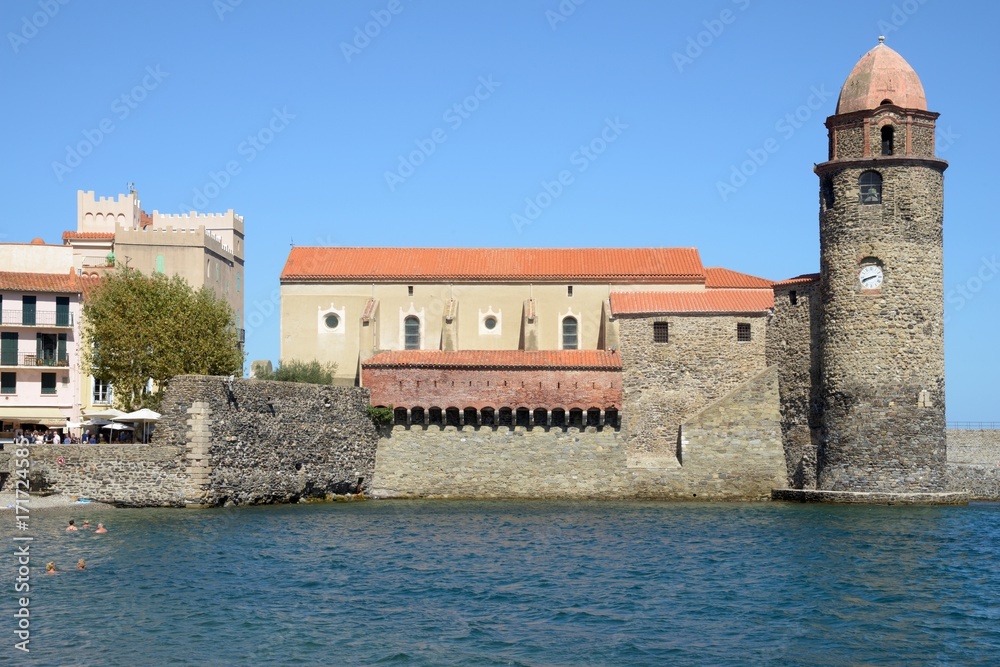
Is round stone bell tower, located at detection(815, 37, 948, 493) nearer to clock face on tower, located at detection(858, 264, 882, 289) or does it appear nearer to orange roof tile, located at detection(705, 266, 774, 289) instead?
clock face on tower, located at detection(858, 264, 882, 289)

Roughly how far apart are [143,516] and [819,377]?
2334 cm

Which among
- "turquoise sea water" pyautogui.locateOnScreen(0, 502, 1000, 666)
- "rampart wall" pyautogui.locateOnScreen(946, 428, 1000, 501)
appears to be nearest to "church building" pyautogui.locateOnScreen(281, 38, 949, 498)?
"turquoise sea water" pyautogui.locateOnScreen(0, 502, 1000, 666)

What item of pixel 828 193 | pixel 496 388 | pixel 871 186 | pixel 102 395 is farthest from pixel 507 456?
pixel 102 395

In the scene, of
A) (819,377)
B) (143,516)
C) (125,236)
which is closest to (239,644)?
(143,516)

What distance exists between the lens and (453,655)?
20516mm

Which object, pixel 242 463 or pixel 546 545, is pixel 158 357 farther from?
pixel 546 545

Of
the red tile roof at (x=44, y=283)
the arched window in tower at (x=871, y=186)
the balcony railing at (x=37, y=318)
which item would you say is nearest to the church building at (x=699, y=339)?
the arched window in tower at (x=871, y=186)

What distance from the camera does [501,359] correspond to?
150ft

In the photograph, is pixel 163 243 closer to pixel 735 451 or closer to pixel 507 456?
pixel 507 456

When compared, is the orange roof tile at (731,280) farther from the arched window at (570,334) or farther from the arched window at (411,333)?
the arched window at (411,333)

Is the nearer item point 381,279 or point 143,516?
point 143,516

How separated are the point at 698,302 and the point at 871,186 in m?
7.69

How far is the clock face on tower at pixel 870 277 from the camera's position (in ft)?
138

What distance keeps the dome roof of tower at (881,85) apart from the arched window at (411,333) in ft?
61.8
